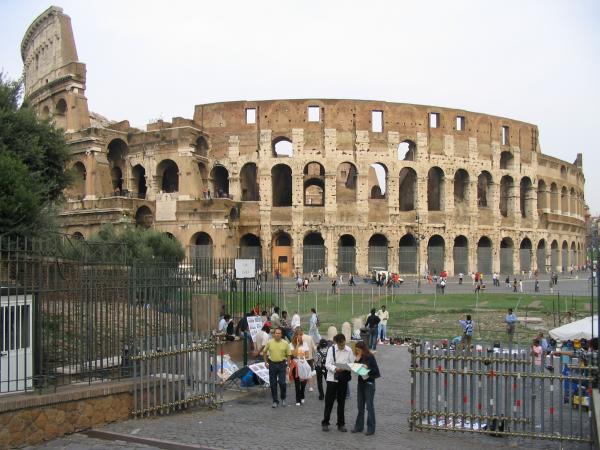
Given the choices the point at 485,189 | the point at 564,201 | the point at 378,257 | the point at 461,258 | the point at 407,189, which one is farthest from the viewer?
the point at 564,201

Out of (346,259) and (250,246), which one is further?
(250,246)

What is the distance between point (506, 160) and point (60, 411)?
43.6 metres

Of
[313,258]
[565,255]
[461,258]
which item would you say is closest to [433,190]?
[461,258]

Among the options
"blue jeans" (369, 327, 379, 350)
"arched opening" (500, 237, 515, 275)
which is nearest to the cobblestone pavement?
"blue jeans" (369, 327, 379, 350)

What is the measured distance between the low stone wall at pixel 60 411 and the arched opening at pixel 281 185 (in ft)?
116

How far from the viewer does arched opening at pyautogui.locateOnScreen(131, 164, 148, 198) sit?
41.2m

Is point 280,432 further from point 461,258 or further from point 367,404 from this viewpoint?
point 461,258

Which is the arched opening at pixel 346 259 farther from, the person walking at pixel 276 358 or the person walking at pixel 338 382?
the person walking at pixel 338 382

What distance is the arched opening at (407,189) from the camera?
1709 inches

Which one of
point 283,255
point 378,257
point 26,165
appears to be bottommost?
point 378,257

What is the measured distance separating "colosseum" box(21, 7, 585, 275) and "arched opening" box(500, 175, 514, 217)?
163 centimetres

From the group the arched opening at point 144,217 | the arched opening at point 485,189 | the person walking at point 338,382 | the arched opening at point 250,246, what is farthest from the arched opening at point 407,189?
the person walking at point 338,382

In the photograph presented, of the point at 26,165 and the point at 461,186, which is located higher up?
the point at 461,186

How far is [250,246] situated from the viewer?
41.1 metres
